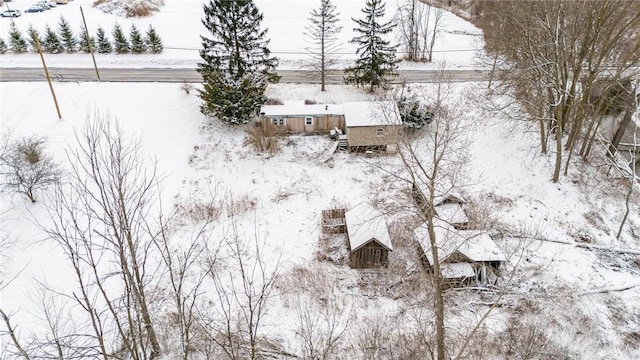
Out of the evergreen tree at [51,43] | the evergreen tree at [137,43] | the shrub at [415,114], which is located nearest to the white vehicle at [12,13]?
the evergreen tree at [51,43]

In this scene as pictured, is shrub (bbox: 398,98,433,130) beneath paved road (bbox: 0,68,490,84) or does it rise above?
beneath

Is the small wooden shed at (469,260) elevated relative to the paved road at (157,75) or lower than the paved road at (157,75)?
lower

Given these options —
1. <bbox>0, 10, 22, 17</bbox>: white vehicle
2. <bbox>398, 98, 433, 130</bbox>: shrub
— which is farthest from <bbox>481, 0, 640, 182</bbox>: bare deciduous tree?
<bbox>0, 10, 22, 17</bbox>: white vehicle

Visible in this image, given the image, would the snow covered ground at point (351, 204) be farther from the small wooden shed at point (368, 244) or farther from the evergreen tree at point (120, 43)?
the evergreen tree at point (120, 43)

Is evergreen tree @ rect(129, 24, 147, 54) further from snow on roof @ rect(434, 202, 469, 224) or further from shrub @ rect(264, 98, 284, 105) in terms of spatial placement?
snow on roof @ rect(434, 202, 469, 224)

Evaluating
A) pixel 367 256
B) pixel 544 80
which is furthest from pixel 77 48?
pixel 544 80

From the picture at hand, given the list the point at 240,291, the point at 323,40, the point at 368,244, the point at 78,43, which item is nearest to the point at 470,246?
the point at 368,244
